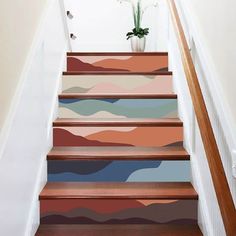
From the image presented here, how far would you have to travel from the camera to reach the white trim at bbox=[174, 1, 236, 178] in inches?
67.0

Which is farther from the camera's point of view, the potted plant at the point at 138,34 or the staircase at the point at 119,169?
the potted plant at the point at 138,34

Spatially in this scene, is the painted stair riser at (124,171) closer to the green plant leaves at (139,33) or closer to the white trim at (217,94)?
A: the white trim at (217,94)

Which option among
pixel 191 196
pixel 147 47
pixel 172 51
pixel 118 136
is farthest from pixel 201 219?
pixel 147 47

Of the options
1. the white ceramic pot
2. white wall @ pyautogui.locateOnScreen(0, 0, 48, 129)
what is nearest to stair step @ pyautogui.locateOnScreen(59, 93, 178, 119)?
white wall @ pyautogui.locateOnScreen(0, 0, 48, 129)

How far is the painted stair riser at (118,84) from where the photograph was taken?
3400 millimetres

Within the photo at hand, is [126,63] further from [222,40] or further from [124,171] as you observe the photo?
[222,40]

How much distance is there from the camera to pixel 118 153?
8.68ft

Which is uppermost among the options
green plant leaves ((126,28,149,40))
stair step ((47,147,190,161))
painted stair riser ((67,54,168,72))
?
green plant leaves ((126,28,149,40))

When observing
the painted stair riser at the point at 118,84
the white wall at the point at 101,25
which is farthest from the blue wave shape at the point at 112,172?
the white wall at the point at 101,25

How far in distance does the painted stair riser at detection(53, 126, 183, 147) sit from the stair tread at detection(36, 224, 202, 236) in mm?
708

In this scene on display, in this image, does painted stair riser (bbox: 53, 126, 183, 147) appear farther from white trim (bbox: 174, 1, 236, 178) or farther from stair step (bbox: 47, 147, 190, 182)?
white trim (bbox: 174, 1, 236, 178)

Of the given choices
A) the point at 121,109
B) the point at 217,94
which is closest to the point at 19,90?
the point at 217,94

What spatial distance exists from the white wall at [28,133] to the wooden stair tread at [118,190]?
113 mm

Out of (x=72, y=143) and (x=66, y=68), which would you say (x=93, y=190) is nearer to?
(x=72, y=143)
